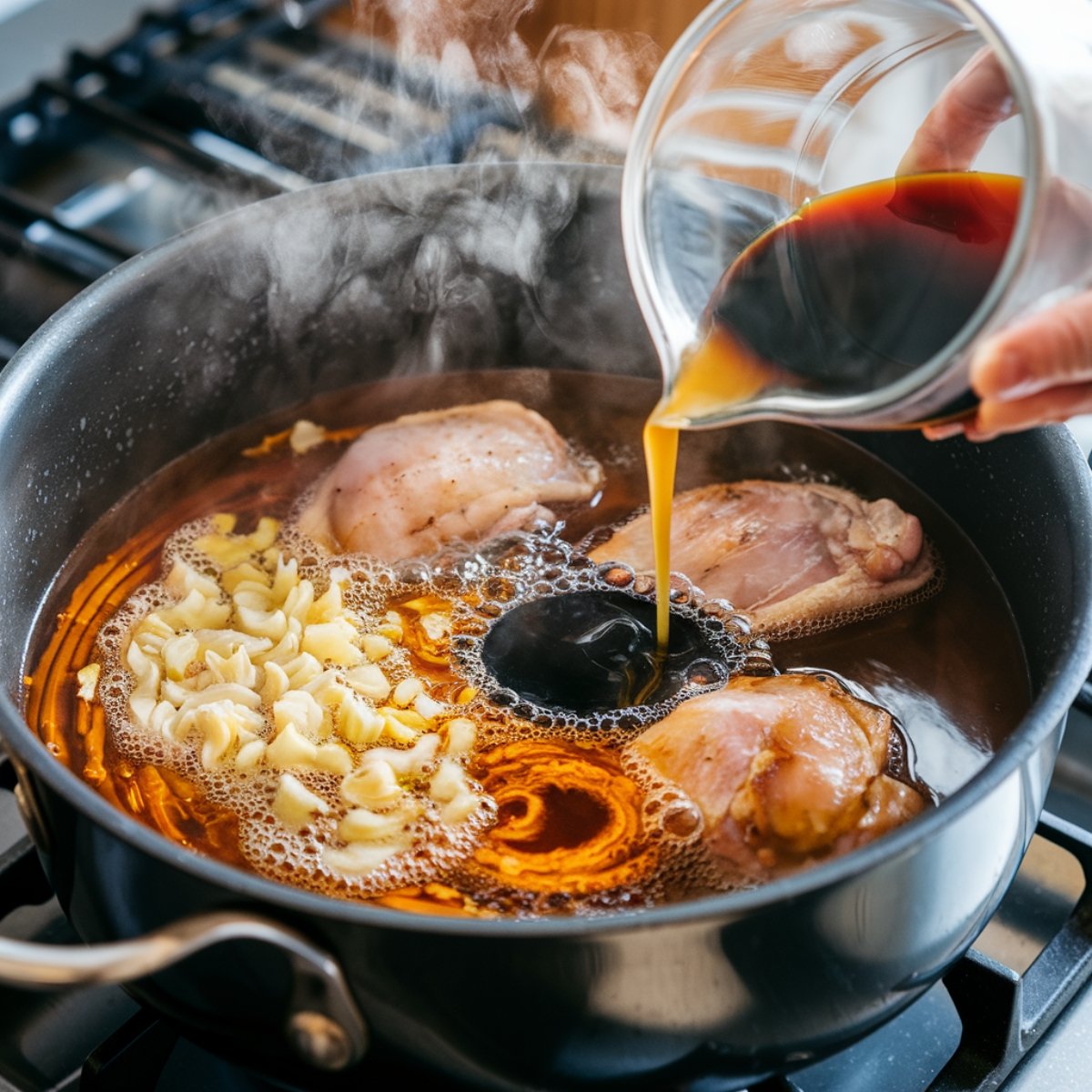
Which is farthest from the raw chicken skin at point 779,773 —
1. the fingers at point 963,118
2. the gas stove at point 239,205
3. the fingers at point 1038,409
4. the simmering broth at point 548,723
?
the fingers at point 963,118

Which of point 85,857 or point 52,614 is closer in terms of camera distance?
point 85,857

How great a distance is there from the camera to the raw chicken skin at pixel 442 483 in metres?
1.59

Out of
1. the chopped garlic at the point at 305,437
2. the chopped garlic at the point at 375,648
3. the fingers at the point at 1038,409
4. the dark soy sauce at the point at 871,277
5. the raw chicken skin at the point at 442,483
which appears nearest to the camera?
the fingers at the point at 1038,409

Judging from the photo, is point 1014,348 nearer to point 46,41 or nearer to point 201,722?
point 201,722

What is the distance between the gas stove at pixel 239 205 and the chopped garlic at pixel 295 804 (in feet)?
0.67

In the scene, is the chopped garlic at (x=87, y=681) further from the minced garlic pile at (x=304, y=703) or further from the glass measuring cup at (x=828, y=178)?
the glass measuring cup at (x=828, y=178)

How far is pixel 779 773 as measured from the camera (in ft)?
4.01

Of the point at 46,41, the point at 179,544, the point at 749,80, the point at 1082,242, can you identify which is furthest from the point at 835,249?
the point at 46,41

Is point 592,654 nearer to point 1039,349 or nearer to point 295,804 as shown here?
point 295,804

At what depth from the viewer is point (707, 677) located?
1410 mm

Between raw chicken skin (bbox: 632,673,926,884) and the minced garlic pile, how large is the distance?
214 mm

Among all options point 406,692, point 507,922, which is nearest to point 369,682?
point 406,692

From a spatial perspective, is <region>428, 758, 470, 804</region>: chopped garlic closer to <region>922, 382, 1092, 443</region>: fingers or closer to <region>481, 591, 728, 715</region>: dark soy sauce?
<region>481, 591, 728, 715</region>: dark soy sauce

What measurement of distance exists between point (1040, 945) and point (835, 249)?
74 cm
